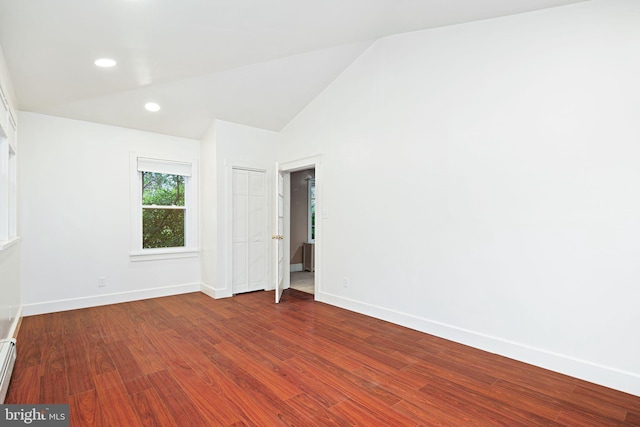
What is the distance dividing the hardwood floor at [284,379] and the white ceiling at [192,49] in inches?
97.8

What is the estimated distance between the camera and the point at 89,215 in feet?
14.4

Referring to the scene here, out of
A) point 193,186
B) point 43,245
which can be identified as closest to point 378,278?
point 193,186

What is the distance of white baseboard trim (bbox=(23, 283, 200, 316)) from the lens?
4031mm

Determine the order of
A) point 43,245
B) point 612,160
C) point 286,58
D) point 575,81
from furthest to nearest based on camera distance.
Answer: point 43,245, point 286,58, point 575,81, point 612,160

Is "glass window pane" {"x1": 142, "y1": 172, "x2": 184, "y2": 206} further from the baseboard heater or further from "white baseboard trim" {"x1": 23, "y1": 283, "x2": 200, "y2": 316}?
the baseboard heater

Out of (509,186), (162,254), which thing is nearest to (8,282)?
(162,254)

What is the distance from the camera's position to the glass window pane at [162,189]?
493cm

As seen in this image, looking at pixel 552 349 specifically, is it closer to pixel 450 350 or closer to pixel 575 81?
pixel 450 350

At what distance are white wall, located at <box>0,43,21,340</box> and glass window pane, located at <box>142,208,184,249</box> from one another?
1.48 meters

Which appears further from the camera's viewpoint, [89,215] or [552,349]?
[89,215]

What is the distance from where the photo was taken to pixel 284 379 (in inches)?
97.3

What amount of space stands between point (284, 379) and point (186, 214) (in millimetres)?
3588

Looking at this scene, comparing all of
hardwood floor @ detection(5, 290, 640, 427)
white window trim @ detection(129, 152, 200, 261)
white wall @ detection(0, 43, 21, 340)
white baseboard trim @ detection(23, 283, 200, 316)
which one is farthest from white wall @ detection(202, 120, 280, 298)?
white wall @ detection(0, 43, 21, 340)

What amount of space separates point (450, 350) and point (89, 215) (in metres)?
4.59
